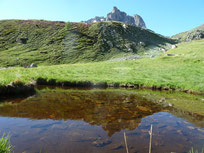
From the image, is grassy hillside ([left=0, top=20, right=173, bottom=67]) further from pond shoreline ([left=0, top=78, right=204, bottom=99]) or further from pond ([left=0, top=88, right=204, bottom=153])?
pond ([left=0, top=88, right=204, bottom=153])

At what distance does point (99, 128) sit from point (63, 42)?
213 ft

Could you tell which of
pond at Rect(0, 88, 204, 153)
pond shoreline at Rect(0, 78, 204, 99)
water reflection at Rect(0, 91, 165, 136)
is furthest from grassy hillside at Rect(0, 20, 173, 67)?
pond at Rect(0, 88, 204, 153)

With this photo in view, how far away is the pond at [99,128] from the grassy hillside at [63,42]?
4585 centimetres

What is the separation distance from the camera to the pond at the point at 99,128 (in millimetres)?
5723

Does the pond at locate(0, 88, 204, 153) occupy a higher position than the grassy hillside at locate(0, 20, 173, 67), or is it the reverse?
the grassy hillside at locate(0, 20, 173, 67)

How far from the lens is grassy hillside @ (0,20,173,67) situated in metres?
56.1

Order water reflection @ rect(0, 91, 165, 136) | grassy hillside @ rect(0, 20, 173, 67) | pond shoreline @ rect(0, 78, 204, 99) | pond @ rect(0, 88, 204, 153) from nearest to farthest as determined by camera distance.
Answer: pond @ rect(0, 88, 204, 153) < water reflection @ rect(0, 91, 165, 136) < pond shoreline @ rect(0, 78, 204, 99) < grassy hillside @ rect(0, 20, 173, 67)

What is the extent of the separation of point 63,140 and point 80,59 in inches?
2027

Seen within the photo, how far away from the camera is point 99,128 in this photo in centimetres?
739

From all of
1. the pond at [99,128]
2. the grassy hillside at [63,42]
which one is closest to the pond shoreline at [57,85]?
the pond at [99,128]

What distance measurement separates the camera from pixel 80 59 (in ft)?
185

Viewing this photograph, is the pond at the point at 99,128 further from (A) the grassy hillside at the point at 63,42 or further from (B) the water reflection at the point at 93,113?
(A) the grassy hillside at the point at 63,42

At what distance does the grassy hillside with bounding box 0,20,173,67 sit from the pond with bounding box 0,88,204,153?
45.8 metres

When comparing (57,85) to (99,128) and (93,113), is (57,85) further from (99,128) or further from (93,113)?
(99,128)
